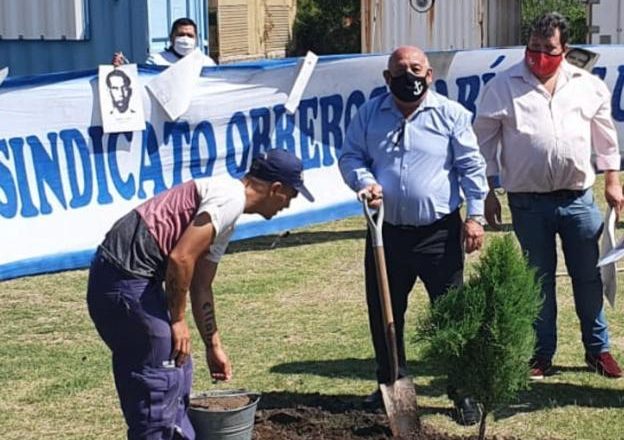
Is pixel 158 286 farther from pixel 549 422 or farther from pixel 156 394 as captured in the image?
pixel 549 422

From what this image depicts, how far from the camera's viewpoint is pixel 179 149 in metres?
10.3

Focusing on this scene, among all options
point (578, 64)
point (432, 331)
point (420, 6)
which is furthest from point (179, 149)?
point (420, 6)

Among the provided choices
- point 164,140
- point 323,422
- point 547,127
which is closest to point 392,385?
point 323,422

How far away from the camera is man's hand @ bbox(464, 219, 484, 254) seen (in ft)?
19.2

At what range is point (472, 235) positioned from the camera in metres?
5.88

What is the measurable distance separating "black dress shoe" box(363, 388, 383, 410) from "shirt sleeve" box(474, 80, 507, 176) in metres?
1.27

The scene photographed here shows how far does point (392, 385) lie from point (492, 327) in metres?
0.82

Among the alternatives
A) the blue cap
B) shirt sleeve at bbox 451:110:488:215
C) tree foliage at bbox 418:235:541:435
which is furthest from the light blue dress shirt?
the blue cap

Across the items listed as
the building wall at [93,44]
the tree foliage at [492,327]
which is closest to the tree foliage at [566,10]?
the building wall at [93,44]

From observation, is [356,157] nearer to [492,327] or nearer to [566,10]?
[492,327]

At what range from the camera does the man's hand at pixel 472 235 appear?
5867 mm

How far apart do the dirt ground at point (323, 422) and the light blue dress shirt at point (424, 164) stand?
0.99m

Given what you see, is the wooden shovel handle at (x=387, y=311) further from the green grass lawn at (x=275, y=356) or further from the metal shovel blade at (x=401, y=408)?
the green grass lawn at (x=275, y=356)

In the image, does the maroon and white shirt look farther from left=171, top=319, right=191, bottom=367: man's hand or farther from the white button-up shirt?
the white button-up shirt
